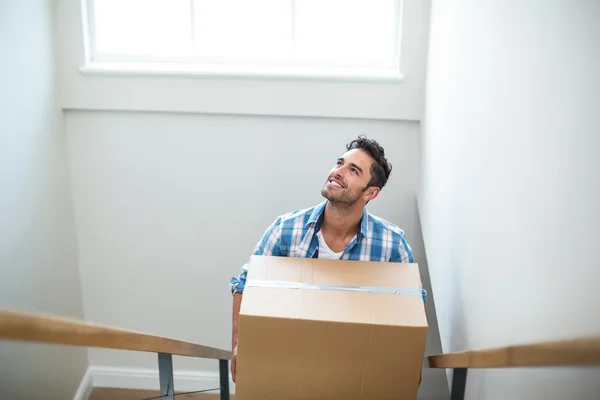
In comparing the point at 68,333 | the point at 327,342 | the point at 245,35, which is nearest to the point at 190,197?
the point at 245,35

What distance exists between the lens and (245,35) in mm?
2781

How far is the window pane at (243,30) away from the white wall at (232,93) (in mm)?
158

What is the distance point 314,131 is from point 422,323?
1428 millimetres

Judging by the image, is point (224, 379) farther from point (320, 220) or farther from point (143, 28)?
point (143, 28)

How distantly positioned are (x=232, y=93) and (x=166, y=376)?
150 cm

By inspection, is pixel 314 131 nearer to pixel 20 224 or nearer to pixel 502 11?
pixel 20 224

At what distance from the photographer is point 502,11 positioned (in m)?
1.38

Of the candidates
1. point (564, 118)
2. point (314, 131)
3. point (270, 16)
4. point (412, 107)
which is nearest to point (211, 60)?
point (270, 16)

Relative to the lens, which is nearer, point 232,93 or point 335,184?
point 335,184

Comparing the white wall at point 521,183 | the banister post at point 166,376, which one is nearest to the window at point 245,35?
the white wall at point 521,183

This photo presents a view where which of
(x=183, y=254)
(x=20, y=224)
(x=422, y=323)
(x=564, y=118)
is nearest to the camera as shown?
(x=564, y=118)

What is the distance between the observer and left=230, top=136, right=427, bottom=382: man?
206cm

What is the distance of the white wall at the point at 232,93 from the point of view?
8.75ft

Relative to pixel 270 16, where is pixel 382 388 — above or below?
below
